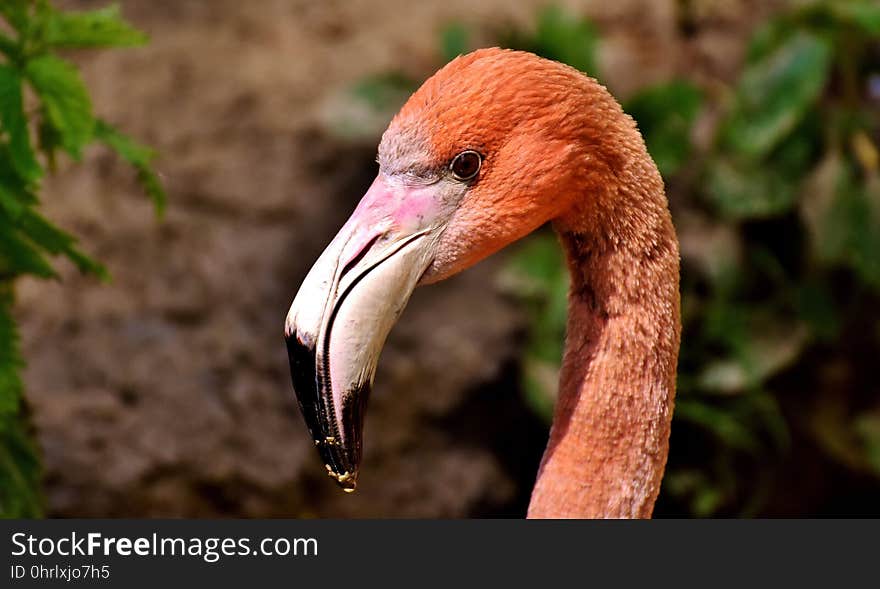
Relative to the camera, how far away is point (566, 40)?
4090 millimetres

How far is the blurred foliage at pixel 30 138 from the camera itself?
2266mm

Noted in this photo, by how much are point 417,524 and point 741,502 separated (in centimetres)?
248

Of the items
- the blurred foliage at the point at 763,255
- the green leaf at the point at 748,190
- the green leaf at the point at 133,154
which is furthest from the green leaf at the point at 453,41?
the green leaf at the point at 133,154

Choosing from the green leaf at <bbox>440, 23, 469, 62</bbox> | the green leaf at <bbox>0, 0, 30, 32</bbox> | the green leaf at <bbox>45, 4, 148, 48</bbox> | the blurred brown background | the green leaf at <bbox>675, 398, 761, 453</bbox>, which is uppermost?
the green leaf at <bbox>0, 0, 30, 32</bbox>

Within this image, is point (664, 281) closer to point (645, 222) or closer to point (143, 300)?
point (645, 222)

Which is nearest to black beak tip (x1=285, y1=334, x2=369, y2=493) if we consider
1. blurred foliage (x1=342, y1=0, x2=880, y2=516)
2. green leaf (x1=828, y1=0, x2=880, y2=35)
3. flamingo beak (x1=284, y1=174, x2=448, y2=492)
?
flamingo beak (x1=284, y1=174, x2=448, y2=492)

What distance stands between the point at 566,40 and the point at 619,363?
238cm

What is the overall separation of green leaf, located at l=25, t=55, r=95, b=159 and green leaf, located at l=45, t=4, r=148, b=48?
6 centimetres

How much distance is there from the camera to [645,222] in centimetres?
195

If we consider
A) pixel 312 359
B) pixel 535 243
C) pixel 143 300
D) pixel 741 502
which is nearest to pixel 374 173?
pixel 535 243

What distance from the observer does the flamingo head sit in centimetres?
176

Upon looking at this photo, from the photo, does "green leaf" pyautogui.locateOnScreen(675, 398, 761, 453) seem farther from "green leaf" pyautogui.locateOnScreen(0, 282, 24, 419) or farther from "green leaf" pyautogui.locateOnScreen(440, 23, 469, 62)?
"green leaf" pyautogui.locateOnScreen(0, 282, 24, 419)

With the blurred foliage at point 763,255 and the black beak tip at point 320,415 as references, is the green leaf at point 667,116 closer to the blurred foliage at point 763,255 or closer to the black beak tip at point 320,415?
the blurred foliage at point 763,255

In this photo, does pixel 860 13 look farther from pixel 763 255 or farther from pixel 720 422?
pixel 720 422
